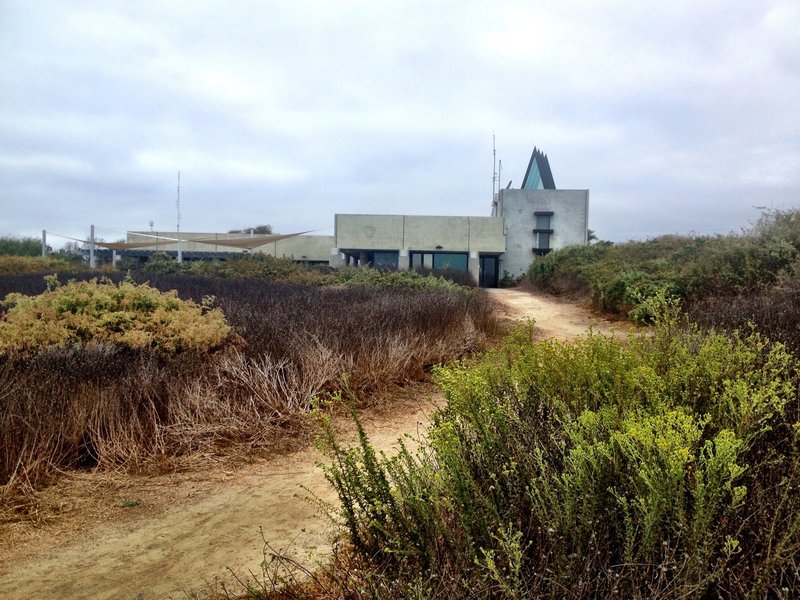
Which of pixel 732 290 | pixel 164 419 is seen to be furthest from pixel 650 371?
pixel 732 290

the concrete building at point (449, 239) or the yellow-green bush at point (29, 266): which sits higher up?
the concrete building at point (449, 239)

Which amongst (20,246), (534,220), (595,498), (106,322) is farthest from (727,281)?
(20,246)

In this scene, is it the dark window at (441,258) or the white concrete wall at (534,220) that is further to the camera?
the white concrete wall at (534,220)

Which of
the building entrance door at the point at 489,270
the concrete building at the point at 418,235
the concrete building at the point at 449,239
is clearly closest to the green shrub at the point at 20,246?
the concrete building at the point at 449,239

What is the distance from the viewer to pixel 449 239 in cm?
3231

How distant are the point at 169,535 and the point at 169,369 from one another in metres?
2.42

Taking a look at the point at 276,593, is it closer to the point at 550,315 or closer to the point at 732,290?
the point at 732,290

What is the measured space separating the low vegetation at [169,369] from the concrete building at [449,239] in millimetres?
22116

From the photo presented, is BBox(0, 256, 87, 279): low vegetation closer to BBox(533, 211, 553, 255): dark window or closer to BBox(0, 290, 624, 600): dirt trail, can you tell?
BBox(0, 290, 624, 600): dirt trail

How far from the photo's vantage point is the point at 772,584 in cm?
172

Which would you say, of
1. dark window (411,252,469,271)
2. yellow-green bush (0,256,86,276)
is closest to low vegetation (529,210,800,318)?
dark window (411,252,469,271)

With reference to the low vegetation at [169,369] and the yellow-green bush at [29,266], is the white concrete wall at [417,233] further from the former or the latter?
the low vegetation at [169,369]

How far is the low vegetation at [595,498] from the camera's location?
1.76 m

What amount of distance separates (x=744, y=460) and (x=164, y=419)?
420 cm
